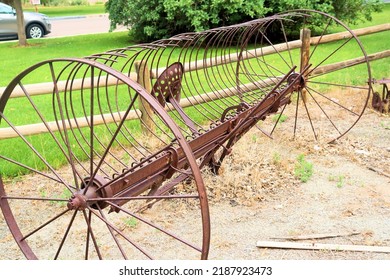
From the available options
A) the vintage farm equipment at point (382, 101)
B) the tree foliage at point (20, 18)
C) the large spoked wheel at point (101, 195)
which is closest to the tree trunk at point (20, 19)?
the tree foliage at point (20, 18)

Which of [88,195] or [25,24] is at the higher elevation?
[25,24]

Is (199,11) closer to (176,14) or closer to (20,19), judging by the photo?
(176,14)

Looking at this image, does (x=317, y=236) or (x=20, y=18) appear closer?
(x=317, y=236)

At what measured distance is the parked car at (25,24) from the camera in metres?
14.6

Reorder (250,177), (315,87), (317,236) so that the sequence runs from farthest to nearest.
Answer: (315,87) → (250,177) → (317,236)

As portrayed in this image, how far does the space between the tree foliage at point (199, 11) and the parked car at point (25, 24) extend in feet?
12.6

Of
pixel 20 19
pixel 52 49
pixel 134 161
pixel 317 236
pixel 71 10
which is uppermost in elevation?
pixel 71 10

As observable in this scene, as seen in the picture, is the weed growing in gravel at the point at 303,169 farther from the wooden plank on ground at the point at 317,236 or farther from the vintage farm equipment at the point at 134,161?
the wooden plank on ground at the point at 317,236

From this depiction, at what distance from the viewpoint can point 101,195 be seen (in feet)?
8.16

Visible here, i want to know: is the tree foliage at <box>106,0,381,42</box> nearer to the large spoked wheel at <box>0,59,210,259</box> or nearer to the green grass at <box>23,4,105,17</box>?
the large spoked wheel at <box>0,59,210,259</box>

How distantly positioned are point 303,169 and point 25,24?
12.8m

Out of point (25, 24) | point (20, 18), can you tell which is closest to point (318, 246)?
point (20, 18)
